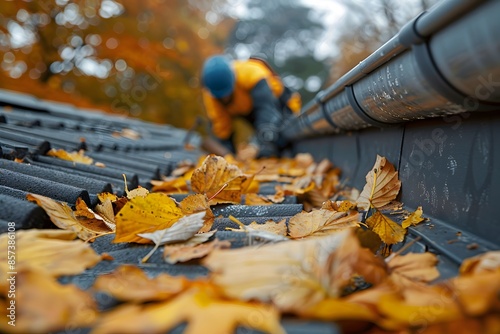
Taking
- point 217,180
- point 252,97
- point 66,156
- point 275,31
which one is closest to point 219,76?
point 252,97

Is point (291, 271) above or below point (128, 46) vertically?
below

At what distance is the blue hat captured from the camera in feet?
17.3

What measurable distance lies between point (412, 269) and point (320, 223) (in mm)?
321

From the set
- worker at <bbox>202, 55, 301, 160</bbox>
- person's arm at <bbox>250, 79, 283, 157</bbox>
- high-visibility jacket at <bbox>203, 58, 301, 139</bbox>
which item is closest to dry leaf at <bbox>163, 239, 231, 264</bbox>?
worker at <bbox>202, 55, 301, 160</bbox>

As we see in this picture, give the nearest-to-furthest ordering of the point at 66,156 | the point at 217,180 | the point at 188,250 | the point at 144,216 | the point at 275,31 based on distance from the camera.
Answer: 1. the point at 188,250
2. the point at 144,216
3. the point at 217,180
4. the point at 66,156
5. the point at 275,31

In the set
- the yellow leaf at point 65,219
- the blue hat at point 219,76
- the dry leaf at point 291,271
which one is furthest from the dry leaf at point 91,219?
the blue hat at point 219,76

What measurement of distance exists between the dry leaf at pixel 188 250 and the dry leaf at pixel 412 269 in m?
0.32

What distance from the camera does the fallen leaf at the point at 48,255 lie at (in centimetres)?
73

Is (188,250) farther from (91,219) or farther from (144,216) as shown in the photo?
(91,219)

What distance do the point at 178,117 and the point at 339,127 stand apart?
11113mm

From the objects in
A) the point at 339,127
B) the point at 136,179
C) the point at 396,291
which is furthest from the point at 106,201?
the point at 339,127

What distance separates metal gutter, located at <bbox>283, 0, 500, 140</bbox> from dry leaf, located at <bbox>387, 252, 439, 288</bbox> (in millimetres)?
299

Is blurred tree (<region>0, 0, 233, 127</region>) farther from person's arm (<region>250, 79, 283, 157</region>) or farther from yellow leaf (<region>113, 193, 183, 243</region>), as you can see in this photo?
yellow leaf (<region>113, 193, 183, 243</region>)

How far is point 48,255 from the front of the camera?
77 cm
